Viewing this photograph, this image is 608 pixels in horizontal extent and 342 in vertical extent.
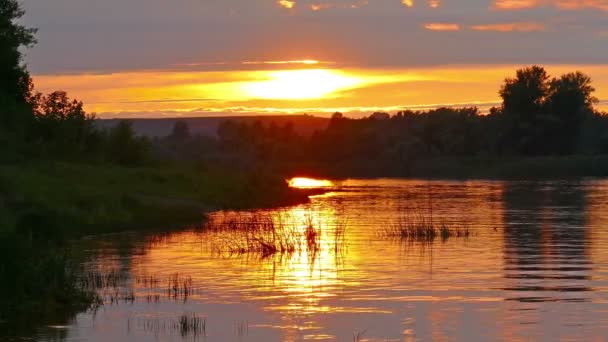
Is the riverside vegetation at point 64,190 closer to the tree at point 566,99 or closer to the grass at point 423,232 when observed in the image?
the grass at point 423,232

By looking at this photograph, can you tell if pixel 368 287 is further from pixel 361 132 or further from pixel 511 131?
pixel 361 132

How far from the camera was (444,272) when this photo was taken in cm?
3216

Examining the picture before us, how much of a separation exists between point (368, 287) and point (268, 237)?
1302 cm

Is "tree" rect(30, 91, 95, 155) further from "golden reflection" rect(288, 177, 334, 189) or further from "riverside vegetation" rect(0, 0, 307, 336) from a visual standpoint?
"golden reflection" rect(288, 177, 334, 189)

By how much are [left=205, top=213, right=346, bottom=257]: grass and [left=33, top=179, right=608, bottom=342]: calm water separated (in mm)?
376

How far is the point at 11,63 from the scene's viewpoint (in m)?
71.7

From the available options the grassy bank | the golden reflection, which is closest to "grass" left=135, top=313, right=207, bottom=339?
the grassy bank

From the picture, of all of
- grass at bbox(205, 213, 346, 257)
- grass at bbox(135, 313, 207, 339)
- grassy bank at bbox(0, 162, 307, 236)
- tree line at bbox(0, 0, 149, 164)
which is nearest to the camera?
grass at bbox(135, 313, 207, 339)

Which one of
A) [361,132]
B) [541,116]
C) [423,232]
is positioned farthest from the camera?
[361,132]

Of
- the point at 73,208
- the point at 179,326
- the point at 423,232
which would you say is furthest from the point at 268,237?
the point at 179,326

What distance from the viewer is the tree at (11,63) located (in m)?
70.2

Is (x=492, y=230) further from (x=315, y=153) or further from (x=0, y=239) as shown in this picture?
(x=315, y=153)

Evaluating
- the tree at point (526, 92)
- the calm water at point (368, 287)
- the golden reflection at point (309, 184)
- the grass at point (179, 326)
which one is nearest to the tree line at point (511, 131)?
the tree at point (526, 92)

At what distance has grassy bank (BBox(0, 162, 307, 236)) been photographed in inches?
1666
